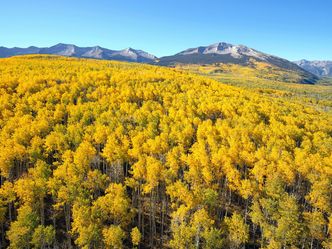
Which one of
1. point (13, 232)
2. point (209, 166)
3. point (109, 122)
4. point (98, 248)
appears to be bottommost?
point (98, 248)

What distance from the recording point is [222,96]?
15638 centimetres

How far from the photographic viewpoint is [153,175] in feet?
234

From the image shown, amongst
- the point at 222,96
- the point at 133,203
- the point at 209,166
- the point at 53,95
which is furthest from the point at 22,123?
the point at 222,96

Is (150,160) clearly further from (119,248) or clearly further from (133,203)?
(119,248)

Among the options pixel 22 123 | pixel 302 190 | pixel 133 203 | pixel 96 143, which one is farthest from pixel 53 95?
pixel 302 190

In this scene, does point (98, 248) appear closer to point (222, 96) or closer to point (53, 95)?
point (53, 95)

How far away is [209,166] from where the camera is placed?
260 ft

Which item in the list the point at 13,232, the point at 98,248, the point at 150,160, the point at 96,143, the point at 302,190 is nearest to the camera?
the point at 13,232

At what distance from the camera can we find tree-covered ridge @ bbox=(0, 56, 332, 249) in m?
62.1

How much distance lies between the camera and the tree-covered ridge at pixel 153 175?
6209cm

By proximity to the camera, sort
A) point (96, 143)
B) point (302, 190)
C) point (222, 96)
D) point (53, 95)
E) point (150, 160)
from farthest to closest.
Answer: point (222, 96), point (53, 95), point (96, 143), point (302, 190), point (150, 160)

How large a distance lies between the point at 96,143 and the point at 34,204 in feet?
107

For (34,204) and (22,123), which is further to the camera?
(22,123)

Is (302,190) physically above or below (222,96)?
below
